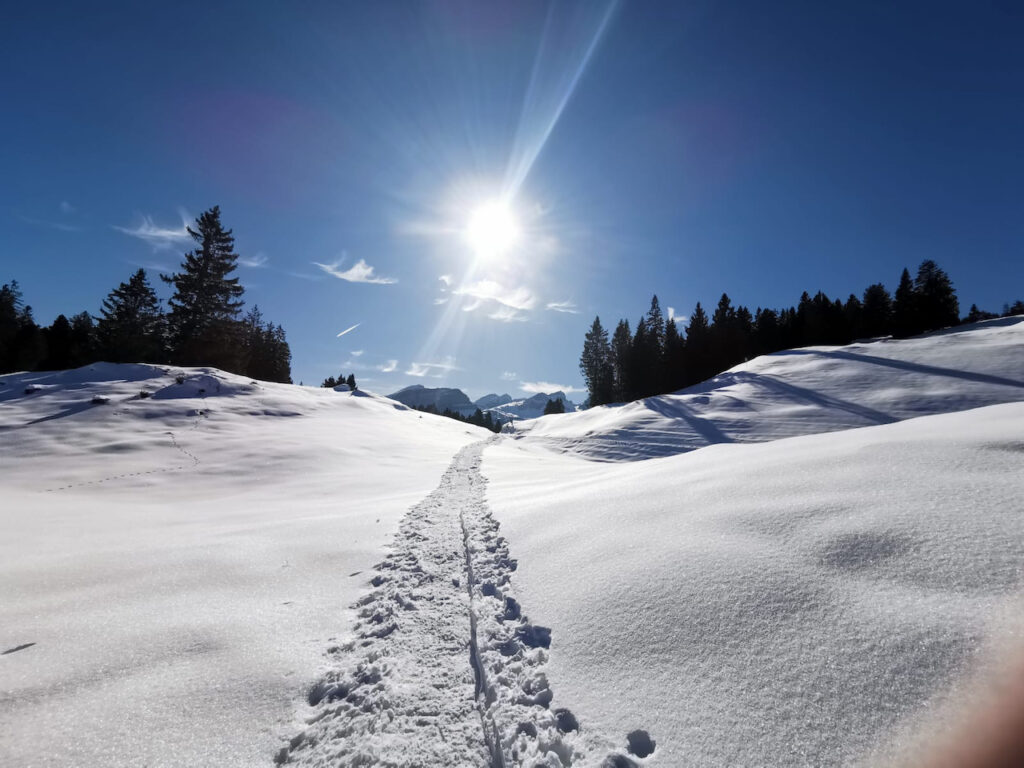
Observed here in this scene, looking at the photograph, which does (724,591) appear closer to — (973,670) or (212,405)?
(973,670)

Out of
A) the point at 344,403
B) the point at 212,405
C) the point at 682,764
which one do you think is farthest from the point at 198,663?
the point at 344,403

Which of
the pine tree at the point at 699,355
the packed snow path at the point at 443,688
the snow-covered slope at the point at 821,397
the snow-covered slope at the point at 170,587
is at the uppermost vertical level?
the pine tree at the point at 699,355

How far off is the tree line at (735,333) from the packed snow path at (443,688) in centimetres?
4913

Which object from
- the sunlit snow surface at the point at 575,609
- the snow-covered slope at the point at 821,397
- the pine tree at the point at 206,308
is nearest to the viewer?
the sunlit snow surface at the point at 575,609

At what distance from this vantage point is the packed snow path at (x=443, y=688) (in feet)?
6.89

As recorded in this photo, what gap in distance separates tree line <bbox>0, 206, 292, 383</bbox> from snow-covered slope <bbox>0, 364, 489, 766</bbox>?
22.8m

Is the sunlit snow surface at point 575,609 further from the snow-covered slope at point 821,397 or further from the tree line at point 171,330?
the tree line at point 171,330

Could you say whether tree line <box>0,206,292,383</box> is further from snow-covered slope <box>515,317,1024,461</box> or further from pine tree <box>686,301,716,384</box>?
pine tree <box>686,301,716,384</box>

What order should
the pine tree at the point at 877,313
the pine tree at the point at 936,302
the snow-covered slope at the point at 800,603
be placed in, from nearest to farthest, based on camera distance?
the snow-covered slope at the point at 800,603
the pine tree at the point at 936,302
the pine tree at the point at 877,313

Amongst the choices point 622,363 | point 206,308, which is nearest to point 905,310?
point 622,363

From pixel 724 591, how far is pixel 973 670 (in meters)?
1.13

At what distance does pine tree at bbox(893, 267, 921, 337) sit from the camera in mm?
45906

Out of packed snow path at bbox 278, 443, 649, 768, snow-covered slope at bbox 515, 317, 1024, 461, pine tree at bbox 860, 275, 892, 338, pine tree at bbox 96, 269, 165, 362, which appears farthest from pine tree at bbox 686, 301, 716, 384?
pine tree at bbox 96, 269, 165, 362

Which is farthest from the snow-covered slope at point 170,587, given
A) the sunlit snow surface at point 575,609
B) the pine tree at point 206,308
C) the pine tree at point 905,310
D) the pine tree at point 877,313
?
the pine tree at point 877,313
